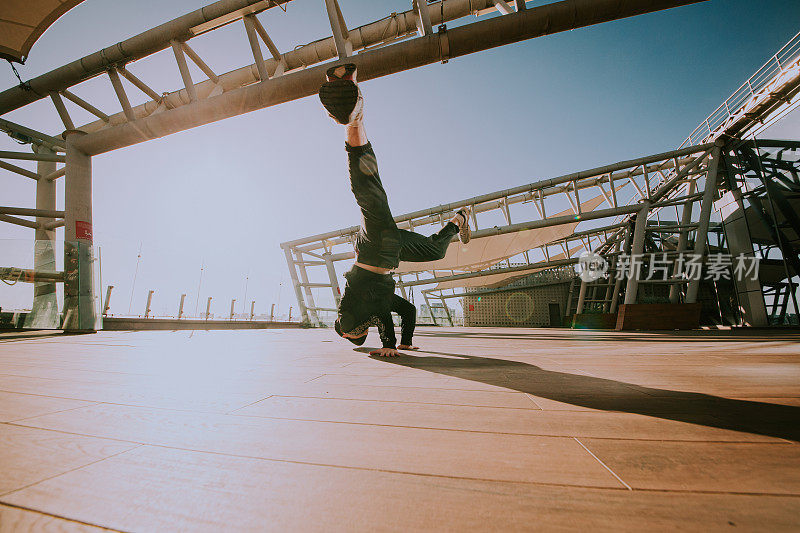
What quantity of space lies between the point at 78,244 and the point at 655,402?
7185 millimetres

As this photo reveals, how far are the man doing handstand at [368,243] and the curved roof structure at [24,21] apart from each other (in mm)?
5401

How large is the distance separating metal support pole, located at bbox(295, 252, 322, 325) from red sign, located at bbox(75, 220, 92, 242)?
8047 millimetres

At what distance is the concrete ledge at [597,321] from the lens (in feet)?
35.8

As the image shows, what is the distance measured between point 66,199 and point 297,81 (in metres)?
4.29

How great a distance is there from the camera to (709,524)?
13.0 inches

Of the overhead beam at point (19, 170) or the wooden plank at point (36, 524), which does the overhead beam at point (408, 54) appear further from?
the overhead beam at point (19, 170)

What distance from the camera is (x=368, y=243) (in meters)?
2.36

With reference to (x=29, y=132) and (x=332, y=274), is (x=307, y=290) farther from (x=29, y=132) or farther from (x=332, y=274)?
(x=29, y=132)

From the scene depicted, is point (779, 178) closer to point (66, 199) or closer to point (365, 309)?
point (365, 309)

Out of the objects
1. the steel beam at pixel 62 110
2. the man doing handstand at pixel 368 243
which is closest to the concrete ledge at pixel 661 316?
the man doing handstand at pixel 368 243

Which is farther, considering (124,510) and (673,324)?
(673,324)

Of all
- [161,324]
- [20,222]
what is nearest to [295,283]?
[161,324]

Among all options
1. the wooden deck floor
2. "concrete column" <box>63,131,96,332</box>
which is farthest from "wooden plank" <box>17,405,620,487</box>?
"concrete column" <box>63,131,96,332</box>

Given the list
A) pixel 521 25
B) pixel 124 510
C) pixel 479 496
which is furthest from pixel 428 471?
pixel 521 25
